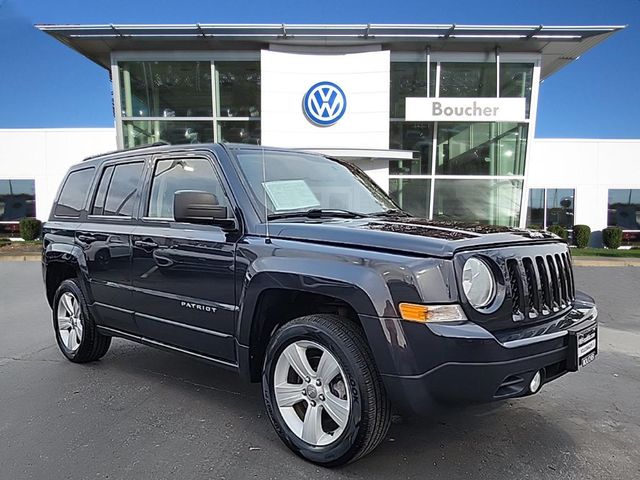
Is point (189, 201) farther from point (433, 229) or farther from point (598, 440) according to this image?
point (598, 440)

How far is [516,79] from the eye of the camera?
51.1 feet

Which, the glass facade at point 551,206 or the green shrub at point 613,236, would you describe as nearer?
the green shrub at point 613,236

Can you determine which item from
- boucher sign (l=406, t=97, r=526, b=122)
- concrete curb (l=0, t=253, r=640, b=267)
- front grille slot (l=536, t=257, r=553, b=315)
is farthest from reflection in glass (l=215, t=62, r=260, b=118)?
front grille slot (l=536, t=257, r=553, b=315)

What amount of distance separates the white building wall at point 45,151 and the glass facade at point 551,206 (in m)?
16.9

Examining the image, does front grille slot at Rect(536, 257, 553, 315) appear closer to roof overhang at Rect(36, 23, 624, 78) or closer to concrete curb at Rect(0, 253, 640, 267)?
concrete curb at Rect(0, 253, 640, 267)

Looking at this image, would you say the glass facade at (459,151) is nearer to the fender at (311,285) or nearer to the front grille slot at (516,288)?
A: the fender at (311,285)

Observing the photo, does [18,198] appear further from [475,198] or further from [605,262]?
[605,262]

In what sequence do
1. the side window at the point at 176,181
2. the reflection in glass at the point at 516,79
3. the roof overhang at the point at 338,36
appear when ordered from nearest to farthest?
the side window at the point at 176,181 < the roof overhang at the point at 338,36 < the reflection in glass at the point at 516,79

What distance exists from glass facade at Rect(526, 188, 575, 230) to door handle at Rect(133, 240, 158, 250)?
62.4 ft

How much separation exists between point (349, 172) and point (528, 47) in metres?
13.1

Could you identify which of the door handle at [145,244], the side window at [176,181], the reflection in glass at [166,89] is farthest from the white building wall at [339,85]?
the door handle at [145,244]

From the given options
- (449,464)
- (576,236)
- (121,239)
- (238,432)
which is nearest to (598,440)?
(449,464)

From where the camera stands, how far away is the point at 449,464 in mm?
3031

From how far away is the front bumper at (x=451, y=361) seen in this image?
255 cm
